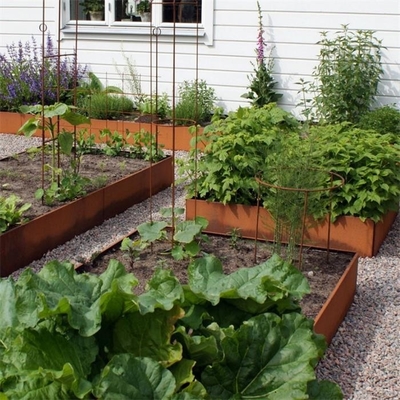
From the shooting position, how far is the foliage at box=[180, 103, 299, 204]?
5.20 metres

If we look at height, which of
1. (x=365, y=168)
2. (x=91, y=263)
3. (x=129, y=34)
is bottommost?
(x=91, y=263)

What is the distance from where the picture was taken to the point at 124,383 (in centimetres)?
193

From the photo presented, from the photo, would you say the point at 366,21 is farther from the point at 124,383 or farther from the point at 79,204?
the point at 124,383

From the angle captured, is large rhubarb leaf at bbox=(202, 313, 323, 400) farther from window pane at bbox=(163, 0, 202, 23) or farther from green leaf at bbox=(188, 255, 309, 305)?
window pane at bbox=(163, 0, 202, 23)

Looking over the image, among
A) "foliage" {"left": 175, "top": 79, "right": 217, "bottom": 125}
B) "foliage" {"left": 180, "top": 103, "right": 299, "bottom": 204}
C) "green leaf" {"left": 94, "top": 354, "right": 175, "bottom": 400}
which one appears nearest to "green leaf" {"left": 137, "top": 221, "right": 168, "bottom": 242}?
"foliage" {"left": 180, "top": 103, "right": 299, "bottom": 204}

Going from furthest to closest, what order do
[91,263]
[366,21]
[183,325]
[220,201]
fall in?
[366,21]
[220,201]
[91,263]
[183,325]

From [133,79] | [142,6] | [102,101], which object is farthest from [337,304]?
→ [142,6]

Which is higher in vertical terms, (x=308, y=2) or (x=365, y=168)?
(x=308, y=2)

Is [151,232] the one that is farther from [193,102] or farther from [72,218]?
[193,102]

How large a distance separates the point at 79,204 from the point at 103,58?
4.84 m

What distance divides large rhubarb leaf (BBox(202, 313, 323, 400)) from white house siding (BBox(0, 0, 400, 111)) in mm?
6740

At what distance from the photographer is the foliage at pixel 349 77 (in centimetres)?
805

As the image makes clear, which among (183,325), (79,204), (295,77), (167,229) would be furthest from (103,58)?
(183,325)

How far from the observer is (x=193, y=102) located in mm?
8875
